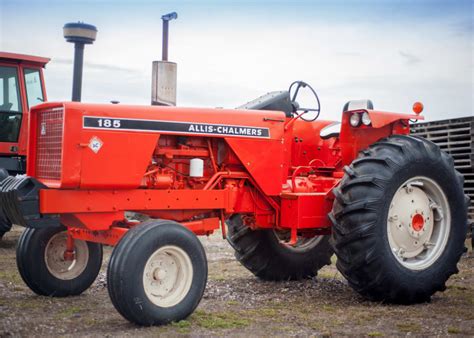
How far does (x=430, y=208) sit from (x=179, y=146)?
243 cm

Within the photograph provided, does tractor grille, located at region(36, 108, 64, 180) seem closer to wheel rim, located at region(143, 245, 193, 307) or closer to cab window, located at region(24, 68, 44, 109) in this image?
wheel rim, located at region(143, 245, 193, 307)

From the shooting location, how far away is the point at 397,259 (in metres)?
6.55

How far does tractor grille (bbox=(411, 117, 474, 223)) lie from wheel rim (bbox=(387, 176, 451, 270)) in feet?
18.5

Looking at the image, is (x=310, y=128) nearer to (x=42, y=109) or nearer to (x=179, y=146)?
(x=179, y=146)

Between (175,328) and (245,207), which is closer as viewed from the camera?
(175,328)

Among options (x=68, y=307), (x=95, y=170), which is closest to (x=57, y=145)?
(x=95, y=170)

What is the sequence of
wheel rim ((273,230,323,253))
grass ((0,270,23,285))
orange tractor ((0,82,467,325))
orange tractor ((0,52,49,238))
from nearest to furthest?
orange tractor ((0,82,467,325)) → grass ((0,270,23,285)) → wheel rim ((273,230,323,253)) → orange tractor ((0,52,49,238))

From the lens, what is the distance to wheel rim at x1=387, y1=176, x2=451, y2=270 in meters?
6.70

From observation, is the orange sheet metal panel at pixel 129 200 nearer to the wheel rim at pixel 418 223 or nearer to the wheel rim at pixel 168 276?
the wheel rim at pixel 168 276

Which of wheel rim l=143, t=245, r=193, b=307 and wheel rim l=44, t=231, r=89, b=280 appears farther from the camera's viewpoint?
wheel rim l=44, t=231, r=89, b=280

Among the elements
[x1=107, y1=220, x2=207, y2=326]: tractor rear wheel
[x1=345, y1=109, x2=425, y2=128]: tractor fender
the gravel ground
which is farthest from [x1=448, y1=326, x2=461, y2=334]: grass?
[x1=345, y1=109, x2=425, y2=128]: tractor fender

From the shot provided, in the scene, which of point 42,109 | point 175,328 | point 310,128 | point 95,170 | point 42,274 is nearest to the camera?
point 175,328

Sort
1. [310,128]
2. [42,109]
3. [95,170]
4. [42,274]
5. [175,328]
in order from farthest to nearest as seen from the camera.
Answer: [310,128]
[42,274]
[42,109]
[95,170]
[175,328]

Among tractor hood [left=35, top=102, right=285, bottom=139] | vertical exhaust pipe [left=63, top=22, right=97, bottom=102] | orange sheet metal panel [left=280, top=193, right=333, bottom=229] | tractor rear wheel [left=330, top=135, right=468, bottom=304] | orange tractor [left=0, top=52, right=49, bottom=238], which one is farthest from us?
vertical exhaust pipe [left=63, top=22, right=97, bottom=102]
